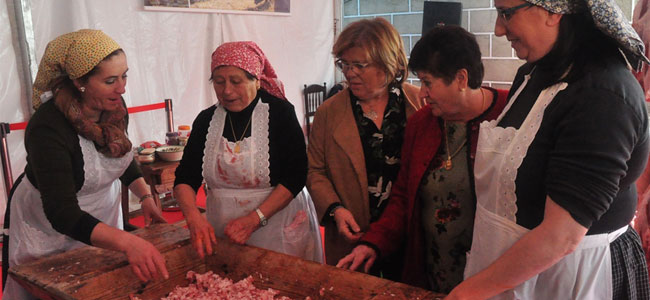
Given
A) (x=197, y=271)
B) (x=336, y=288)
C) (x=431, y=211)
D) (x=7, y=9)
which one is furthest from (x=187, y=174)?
(x=7, y=9)

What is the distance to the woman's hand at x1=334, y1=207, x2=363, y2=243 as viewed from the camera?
190 cm

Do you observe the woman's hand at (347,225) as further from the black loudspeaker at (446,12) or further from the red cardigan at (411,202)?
the black loudspeaker at (446,12)

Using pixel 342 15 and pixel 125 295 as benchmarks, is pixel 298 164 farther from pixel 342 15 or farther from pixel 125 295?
pixel 342 15

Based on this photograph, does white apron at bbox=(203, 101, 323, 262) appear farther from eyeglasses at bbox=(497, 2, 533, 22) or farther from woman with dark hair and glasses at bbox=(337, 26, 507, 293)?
eyeglasses at bbox=(497, 2, 533, 22)

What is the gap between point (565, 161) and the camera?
104 centimetres

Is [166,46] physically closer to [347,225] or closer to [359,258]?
[347,225]

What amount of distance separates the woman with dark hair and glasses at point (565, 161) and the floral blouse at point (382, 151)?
0.63 meters

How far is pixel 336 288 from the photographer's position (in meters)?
1.57

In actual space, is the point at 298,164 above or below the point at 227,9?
below

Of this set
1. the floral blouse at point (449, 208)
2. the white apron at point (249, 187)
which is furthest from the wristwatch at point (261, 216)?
the floral blouse at point (449, 208)

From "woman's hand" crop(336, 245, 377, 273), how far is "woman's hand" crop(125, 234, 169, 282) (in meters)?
0.62

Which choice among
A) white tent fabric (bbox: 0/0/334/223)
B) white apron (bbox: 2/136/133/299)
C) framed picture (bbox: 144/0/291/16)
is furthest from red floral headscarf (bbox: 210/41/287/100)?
framed picture (bbox: 144/0/291/16)

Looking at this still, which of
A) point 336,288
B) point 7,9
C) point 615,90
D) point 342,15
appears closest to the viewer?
point 615,90

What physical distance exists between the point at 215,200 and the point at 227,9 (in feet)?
12.5
